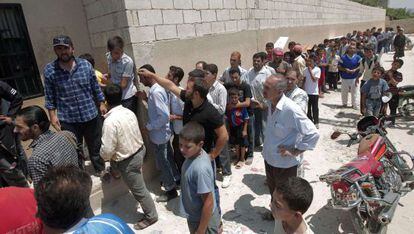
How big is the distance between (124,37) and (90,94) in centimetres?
120

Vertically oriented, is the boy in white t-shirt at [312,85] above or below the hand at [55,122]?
below

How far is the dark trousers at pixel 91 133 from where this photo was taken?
3.84 meters

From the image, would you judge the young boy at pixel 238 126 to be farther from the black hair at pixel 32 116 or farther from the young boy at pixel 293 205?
the black hair at pixel 32 116

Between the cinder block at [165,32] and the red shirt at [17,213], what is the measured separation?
3.60 meters

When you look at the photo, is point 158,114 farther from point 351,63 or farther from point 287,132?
point 351,63

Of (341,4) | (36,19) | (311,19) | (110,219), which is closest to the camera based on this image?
(110,219)

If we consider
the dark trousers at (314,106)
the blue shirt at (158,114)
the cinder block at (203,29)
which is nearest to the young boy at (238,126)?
the blue shirt at (158,114)

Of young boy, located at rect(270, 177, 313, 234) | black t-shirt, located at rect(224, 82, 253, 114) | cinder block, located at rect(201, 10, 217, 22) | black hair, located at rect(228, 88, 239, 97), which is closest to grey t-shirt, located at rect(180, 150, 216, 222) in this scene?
young boy, located at rect(270, 177, 313, 234)

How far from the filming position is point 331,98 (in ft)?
32.8

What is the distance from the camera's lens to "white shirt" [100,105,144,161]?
3.34 metres

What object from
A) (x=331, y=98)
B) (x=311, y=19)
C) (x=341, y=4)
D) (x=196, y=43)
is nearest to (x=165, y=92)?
(x=196, y=43)

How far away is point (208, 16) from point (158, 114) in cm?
304

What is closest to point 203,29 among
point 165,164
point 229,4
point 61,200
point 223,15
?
point 223,15

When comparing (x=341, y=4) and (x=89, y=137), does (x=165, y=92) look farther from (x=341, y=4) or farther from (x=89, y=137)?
(x=341, y=4)
